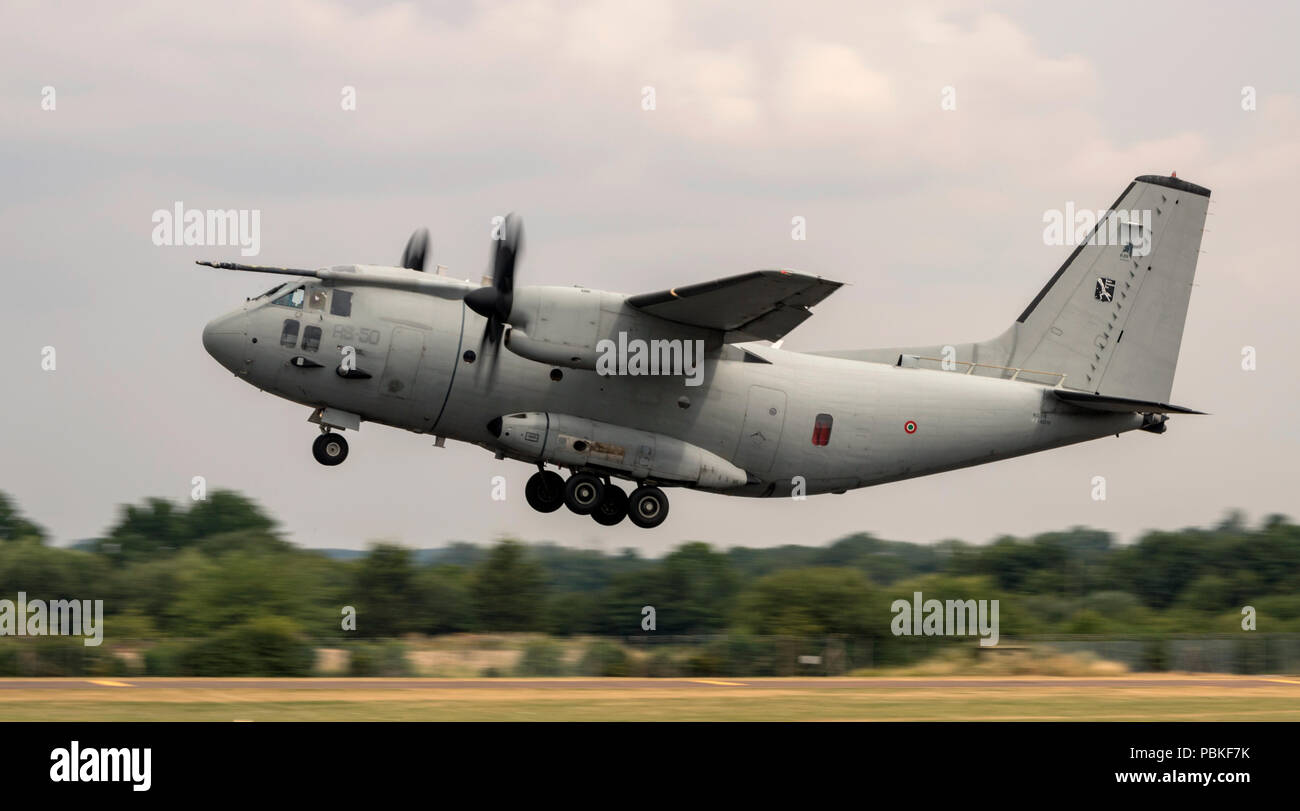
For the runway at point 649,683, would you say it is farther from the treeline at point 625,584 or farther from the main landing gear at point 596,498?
the treeline at point 625,584

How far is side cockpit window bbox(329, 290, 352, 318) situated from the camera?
25500 millimetres

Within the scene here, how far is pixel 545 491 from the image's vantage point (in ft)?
90.2

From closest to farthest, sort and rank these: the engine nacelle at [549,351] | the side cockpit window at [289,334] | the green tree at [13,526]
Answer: the engine nacelle at [549,351] < the side cockpit window at [289,334] < the green tree at [13,526]

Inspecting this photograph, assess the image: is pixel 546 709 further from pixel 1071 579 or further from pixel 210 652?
pixel 1071 579

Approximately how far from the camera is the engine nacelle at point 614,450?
85.9 ft

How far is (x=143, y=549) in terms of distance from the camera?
85.2 meters

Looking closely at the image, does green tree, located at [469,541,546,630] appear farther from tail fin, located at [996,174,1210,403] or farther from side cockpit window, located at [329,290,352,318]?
side cockpit window, located at [329,290,352,318]

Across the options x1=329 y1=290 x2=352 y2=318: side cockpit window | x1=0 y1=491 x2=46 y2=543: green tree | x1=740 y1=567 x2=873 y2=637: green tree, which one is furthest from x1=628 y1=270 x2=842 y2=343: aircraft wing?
x1=0 y1=491 x2=46 y2=543: green tree

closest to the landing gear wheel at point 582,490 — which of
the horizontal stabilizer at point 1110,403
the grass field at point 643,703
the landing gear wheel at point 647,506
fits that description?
the landing gear wheel at point 647,506

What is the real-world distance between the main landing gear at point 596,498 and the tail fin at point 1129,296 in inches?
360

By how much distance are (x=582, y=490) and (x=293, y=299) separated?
20.5ft

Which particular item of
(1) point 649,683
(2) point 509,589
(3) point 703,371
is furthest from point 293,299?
(2) point 509,589
